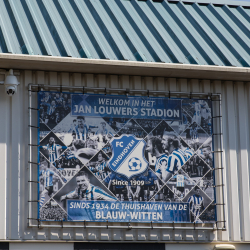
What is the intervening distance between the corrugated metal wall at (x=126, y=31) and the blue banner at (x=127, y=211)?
3.01 meters

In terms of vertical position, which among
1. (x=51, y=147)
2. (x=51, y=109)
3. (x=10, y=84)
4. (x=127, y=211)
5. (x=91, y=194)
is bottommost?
(x=127, y=211)

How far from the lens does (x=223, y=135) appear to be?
11.7 metres

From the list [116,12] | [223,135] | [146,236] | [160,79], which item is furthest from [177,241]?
[116,12]

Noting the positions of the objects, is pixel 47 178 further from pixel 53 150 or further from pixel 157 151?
pixel 157 151

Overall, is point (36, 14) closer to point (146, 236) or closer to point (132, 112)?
point (132, 112)

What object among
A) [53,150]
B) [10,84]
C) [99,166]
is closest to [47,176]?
[53,150]

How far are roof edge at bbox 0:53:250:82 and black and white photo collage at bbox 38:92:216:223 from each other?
602mm

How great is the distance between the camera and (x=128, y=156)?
11.1m

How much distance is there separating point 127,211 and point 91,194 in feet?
2.61

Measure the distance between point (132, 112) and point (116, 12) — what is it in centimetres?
299

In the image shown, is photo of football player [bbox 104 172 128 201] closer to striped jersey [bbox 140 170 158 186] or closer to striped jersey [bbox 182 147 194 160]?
striped jersey [bbox 140 170 158 186]

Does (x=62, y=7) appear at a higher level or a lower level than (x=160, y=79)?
higher

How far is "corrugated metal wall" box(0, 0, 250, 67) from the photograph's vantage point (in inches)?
446

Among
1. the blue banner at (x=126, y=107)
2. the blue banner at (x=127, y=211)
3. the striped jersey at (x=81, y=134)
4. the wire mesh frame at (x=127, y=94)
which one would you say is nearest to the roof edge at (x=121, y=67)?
the wire mesh frame at (x=127, y=94)
